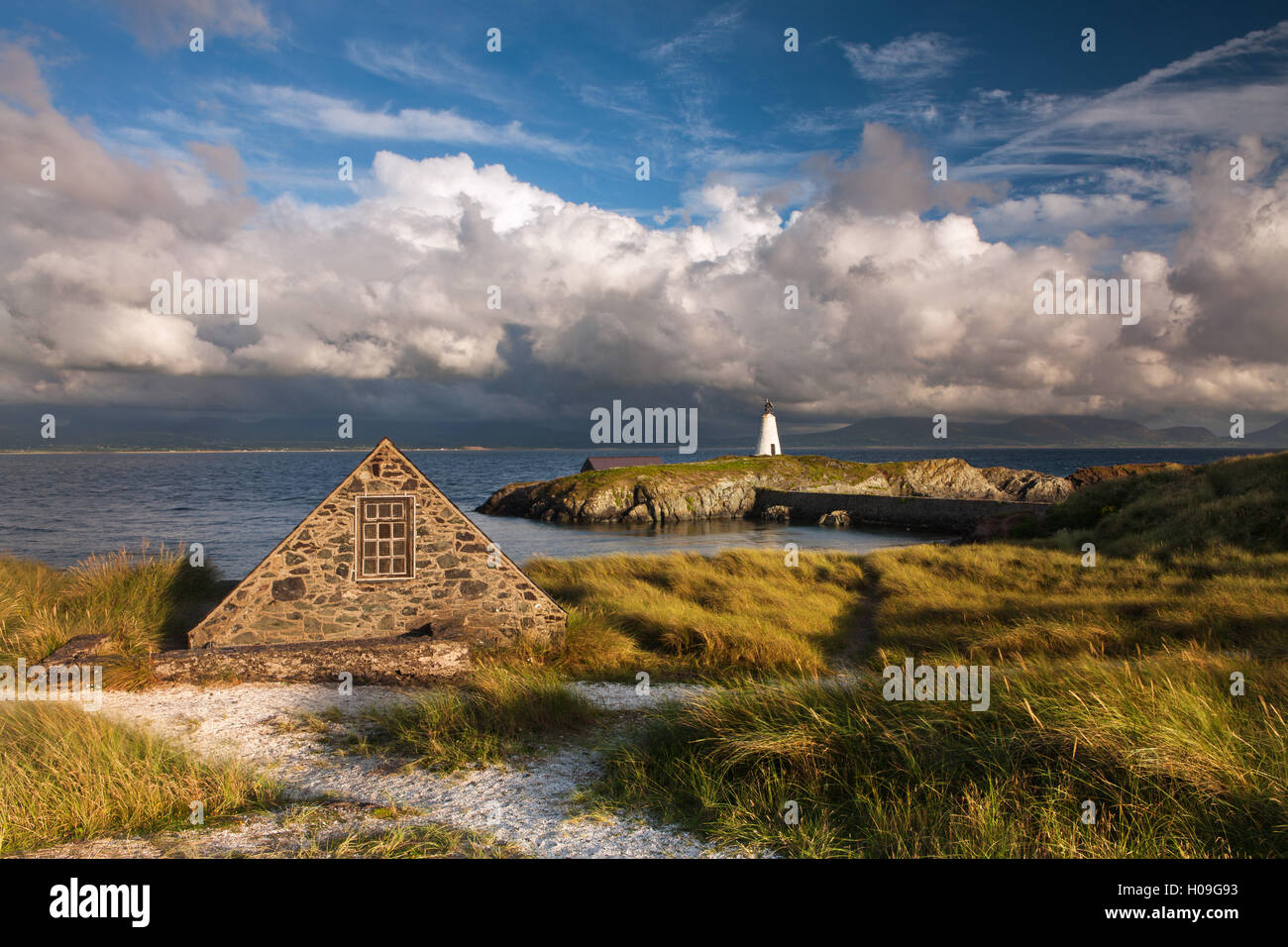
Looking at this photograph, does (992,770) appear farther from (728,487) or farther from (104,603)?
(728,487)

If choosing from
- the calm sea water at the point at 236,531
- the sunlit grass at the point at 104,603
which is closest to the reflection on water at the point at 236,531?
the calm sea water at the point at 236,531

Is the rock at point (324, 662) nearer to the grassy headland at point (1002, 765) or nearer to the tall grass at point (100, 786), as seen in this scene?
the tall grass at point (100, 786)

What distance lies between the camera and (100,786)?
238 inches

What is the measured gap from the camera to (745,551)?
88.4 ft

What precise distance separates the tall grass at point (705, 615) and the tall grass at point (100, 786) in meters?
7.08

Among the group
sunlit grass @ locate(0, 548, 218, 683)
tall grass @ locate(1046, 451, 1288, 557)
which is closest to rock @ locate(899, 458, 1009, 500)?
tall grass @ locate(1046, 451, 1288, 557)

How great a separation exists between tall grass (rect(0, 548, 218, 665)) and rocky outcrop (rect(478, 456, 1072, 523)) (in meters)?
44.9

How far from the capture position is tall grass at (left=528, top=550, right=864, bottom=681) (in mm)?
13375

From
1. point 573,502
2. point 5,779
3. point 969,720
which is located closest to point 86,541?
point 573,502

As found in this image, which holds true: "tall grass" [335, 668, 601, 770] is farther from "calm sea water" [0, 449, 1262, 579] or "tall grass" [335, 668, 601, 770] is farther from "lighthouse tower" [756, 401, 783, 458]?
"lighthouse tower" [756, 401, 783, 458]
